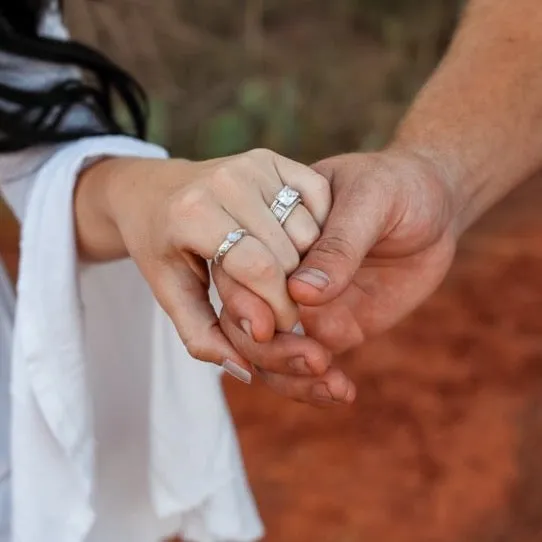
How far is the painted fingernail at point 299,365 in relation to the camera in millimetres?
592

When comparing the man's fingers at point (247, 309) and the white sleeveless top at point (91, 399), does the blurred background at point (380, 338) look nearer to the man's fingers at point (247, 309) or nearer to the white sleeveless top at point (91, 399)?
the white sleeveless top at point (91, 399)

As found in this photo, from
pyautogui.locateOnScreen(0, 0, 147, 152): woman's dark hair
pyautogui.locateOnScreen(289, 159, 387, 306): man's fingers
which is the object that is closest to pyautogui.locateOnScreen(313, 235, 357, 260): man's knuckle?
pyautogui.locateOnScreen(289, 159, 387, 306): man's fingers

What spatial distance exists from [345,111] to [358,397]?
78cm

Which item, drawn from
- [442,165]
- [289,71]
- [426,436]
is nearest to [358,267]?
[442,165]

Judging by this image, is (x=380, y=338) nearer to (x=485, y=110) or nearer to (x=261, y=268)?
(x=485, y=110)

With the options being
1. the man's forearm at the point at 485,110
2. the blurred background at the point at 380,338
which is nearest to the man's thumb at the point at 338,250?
the man's forearm at the point at 485,110

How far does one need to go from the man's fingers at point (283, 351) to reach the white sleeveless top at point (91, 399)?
22 centimetres

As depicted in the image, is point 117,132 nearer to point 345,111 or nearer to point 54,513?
point 54,513

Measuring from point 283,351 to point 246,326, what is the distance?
30mm

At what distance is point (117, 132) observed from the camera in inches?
35.3

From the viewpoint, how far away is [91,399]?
2.83ft

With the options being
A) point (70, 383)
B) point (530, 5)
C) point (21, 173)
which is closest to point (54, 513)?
point (70, 383)

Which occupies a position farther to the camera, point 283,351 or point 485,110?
point 485,110

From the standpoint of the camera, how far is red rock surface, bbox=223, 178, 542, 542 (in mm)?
1504
